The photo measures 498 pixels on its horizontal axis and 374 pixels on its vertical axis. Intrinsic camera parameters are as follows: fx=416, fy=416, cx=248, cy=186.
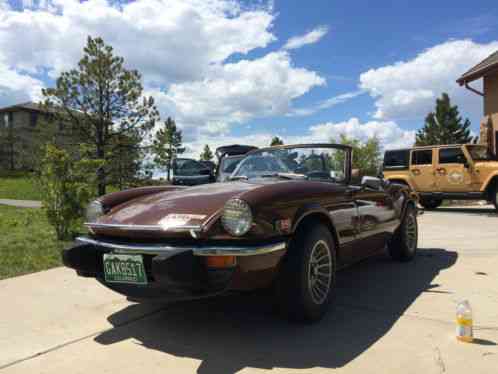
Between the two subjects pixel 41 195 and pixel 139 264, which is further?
pixel 41 195

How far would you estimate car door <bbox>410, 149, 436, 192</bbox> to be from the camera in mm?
11562

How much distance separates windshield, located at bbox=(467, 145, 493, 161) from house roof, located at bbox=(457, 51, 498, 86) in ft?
13.1

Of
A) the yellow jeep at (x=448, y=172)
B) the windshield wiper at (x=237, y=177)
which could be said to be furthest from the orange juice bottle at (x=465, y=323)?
the yellow jeep at (x=448, y=172)

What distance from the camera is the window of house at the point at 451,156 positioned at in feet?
36.3

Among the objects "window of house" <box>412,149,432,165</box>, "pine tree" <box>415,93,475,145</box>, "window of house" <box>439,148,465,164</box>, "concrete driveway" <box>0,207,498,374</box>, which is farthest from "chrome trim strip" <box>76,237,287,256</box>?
"pine tree" <box>415,93,475,145</box>

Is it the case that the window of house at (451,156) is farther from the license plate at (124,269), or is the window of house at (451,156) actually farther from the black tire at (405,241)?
the license plate at (124,269)

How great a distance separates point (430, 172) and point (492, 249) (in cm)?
638

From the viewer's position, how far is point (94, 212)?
3.47m

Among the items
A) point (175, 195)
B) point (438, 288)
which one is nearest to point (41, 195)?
point (175, 195)

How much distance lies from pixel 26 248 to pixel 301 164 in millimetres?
4113

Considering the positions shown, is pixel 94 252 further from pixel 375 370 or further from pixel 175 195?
pixel 375 370

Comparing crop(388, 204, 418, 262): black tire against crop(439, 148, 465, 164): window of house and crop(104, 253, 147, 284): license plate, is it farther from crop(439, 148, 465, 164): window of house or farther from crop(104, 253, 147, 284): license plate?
crop(439, 148, 465, 164): window of house

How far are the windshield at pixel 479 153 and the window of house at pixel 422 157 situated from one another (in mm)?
1020

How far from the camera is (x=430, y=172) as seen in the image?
11.6 meters
